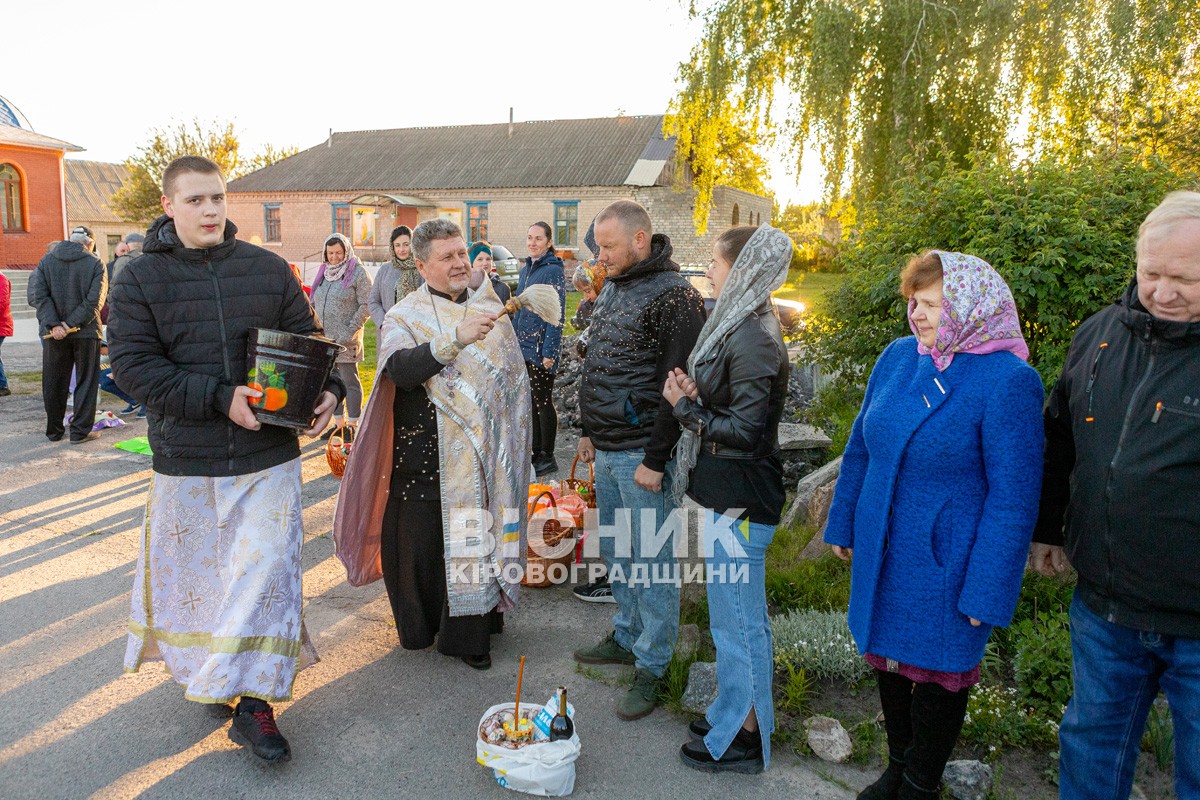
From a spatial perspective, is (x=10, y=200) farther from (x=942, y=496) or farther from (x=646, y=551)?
(x=942, y=496)

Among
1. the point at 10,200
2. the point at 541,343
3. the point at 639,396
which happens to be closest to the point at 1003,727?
the point at 639,396

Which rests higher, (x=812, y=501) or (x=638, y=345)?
(x=638, y=345)

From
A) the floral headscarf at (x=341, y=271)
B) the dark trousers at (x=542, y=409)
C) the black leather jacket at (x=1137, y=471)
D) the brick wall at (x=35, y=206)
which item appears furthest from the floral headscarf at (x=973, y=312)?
the brick wall at (x=35, y=206)

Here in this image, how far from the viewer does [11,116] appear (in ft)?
85.0

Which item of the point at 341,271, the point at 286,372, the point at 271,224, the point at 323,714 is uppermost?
the point at 271,224

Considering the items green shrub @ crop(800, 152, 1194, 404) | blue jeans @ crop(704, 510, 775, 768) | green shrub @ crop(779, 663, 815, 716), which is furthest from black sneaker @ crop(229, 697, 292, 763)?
green shrub @ crop(800, 152, 1194, 404)

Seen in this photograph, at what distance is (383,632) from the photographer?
4547 mm

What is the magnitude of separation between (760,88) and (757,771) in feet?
40.1

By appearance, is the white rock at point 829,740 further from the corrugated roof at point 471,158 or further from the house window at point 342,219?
the house window at point 342,219

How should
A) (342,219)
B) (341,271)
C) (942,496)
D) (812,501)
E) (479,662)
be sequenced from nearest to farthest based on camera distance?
(942,496) < (479,662) < (812,501) < (341,271) < (342,219)

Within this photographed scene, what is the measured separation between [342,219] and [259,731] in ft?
127

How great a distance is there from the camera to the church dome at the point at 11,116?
25.8m

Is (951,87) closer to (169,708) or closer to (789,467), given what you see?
(789,467)

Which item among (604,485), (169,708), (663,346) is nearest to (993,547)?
(663,346)
